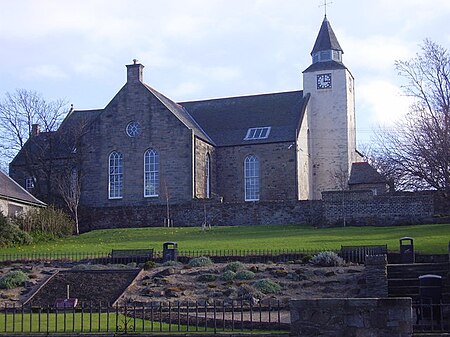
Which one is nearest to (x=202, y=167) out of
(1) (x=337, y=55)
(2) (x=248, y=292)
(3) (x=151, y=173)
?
(3) (x=151, y=173)

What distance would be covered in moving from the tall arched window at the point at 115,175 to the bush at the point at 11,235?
1450 cm

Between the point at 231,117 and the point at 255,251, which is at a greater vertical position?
the point at 231,117

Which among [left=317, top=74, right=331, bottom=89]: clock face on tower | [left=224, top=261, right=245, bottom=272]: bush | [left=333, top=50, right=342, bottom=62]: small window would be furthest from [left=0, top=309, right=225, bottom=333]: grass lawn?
[left=333, top=50, right=342, bottom=62]: small window

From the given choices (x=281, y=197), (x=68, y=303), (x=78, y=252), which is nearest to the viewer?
(x=68, y=303)

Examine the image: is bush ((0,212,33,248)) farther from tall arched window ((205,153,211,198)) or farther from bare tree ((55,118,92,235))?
tall arched window ((205,153,211,198))

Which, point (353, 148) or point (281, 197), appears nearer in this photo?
point (281, 197)

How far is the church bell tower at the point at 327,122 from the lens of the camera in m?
60.2

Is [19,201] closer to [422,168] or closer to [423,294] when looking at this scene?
[422,168]

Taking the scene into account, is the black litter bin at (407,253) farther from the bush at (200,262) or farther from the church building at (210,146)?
the church building at (210,146)

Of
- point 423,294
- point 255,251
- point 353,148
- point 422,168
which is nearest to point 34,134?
point 353,148

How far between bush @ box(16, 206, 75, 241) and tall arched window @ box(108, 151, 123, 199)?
8464mm

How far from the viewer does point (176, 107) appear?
5984 centimetres

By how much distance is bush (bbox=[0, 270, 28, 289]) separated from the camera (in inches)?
977

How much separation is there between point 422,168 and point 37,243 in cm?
2347
